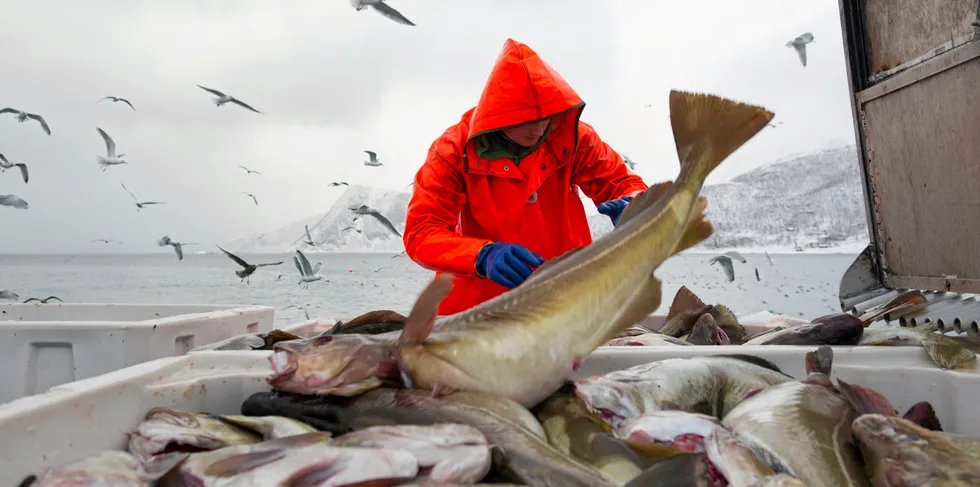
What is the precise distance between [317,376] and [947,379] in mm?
1554

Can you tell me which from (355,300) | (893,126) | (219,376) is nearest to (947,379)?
(219,376)

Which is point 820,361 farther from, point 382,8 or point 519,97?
point 382,8

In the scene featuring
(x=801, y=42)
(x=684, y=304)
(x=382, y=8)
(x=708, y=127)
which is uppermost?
(x=382, y=8)

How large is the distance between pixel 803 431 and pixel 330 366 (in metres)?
0.97

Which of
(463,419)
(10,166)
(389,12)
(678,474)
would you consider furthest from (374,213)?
(678,474)

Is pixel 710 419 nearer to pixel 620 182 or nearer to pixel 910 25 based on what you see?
pixel 620 182

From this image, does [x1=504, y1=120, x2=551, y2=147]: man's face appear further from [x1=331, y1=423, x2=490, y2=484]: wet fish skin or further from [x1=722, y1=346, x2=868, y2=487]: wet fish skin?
[x1=331, y1=423, x2=490, y2=484]: wet fish skin

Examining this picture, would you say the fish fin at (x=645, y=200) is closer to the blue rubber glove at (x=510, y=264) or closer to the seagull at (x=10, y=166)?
the blue rubber glove at (x=510, y=264)

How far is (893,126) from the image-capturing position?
12.0 ft

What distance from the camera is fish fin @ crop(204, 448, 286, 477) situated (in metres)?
0.92

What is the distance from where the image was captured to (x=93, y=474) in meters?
0.95

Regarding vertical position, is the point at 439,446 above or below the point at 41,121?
below

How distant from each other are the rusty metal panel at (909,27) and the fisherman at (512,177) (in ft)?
5.79

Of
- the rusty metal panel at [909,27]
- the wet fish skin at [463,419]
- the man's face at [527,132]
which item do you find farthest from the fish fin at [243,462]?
the rusty metal panel at [909,27]
